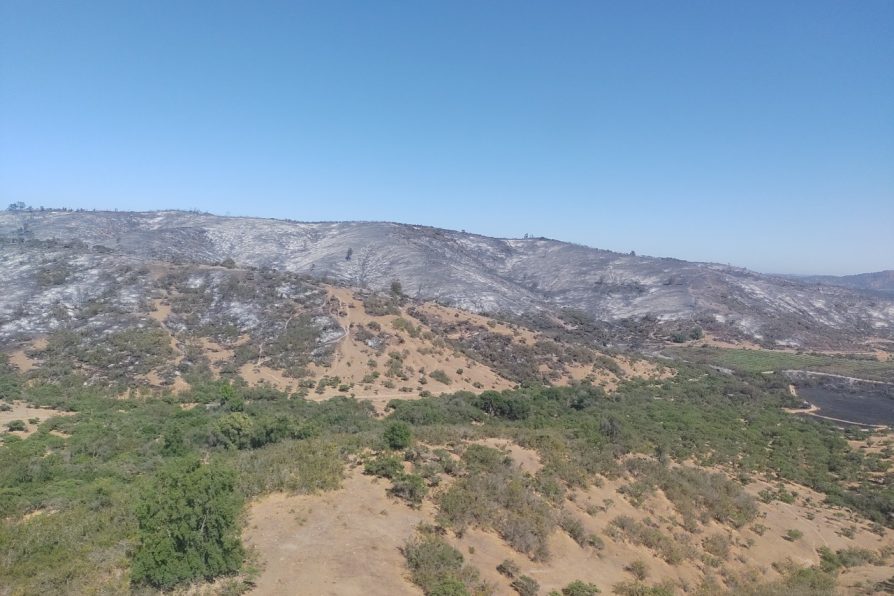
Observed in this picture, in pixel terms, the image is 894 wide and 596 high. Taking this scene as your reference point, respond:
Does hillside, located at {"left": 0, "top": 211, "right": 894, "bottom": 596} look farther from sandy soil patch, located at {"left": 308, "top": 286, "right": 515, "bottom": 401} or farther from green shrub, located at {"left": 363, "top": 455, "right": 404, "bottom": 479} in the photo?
sandy soil patch, located at {"left": 308, "top": 286, "right": 515, "bottom": 401}

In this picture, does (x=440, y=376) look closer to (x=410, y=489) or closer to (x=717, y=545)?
(x=410, y=489)

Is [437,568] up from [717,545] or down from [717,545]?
up

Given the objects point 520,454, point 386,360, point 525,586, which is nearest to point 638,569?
point 525,586

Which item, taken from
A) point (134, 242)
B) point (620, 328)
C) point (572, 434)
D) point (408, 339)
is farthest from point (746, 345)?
point (134, 242)

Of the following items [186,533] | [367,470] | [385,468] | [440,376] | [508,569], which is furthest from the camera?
[440,376]

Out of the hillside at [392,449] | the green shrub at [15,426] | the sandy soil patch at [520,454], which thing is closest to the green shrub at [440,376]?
the hillside at [392,449]

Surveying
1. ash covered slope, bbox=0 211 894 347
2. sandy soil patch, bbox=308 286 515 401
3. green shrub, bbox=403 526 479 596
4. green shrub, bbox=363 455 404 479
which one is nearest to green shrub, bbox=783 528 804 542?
green shrub, bbox=403 526 479 596

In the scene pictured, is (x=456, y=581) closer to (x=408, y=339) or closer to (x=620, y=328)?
(x=408, y=339)
